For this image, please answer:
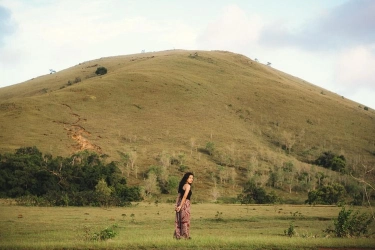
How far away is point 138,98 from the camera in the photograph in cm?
9638

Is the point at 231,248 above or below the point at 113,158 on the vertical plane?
below

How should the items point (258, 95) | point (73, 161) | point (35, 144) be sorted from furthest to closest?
point (258, 95), point (35, 144), point (73, 161)

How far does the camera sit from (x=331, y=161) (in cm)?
7950

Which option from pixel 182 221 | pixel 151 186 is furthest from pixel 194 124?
pixel 182 221

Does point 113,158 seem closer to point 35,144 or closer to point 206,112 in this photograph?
point 35,144

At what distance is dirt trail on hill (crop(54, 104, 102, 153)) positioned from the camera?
69.9 meters

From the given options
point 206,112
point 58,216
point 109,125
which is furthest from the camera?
point 206,112

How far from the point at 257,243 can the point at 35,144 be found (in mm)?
58962

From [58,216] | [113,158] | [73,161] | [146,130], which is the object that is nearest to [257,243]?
[58,216]

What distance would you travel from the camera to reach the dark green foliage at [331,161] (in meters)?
77.8

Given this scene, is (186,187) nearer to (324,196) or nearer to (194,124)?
(324,196)

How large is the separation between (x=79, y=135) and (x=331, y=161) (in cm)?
4708

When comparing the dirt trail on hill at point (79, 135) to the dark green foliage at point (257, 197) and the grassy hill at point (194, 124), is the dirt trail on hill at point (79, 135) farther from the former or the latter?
the dark green foliage at point (257, 197)

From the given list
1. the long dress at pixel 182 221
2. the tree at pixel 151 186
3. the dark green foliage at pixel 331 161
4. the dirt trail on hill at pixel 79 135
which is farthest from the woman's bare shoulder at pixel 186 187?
the dark green foliage at pixel 331 161
